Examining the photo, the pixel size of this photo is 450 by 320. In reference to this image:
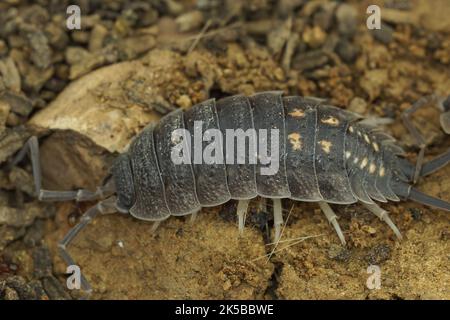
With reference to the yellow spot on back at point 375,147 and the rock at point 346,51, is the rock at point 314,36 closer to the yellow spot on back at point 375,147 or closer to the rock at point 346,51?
the rock at point 346,51

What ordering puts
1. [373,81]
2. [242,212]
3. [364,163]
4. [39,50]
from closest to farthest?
[364,163]
[242,212]
[39,50]
[373,81]

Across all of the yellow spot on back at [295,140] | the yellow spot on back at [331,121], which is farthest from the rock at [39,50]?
the yellow spot on back at [331,121]

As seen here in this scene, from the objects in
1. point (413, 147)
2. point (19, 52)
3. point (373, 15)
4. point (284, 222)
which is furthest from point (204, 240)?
point (373, 15)

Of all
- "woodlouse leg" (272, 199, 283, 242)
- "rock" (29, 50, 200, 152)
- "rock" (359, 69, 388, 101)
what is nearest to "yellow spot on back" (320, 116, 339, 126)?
"woodlouse leg" (272, 199, 283, 242)

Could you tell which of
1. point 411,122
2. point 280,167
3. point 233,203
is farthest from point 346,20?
point 233,203

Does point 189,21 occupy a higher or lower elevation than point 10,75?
higher

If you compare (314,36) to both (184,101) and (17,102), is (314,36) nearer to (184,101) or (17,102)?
(184,101)

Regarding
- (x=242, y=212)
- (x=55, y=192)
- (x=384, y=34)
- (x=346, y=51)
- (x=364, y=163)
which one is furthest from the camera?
(x=384, y=34)
